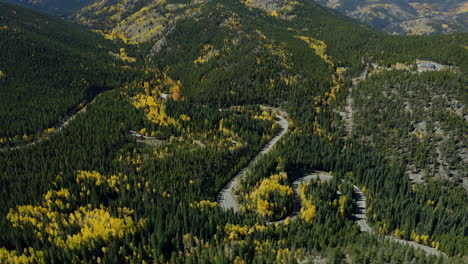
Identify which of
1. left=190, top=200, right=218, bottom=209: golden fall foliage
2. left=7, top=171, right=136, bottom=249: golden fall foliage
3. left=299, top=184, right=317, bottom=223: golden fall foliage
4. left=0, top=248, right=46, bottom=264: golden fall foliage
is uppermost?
left=299, top=184, right=317, bottom=223: golden fall foliage

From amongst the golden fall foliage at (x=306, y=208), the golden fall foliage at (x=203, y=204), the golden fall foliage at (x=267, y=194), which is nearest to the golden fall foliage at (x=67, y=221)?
the golden fall foliage at (x=203, y=204)

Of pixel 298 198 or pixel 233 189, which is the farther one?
pixel 233 189

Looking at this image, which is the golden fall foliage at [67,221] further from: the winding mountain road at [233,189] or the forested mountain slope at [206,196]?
the winding mountain road at [233,189]

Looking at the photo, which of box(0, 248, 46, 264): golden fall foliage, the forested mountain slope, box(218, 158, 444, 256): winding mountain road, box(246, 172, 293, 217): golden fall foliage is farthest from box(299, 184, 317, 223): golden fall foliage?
box(0, 248, 46, 264): golden fall foliage

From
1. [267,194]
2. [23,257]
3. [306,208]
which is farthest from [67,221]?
[306,208]

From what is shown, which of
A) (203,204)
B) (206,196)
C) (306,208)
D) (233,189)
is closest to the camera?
(203,204)

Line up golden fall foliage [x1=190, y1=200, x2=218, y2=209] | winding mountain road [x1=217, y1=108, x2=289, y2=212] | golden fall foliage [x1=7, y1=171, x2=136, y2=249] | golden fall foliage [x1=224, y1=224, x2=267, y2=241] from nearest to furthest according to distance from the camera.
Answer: golden fall foliage [x1=7, y1=171, x2=136, y2=249], golden fall foliage [x1=224, y1=224, x2=267, y2=241], golden fall foliage [x1=190, y1=200, x2=218, y2=209], winding mountain road [x1=217, y1=108, x2=289, y2=212]

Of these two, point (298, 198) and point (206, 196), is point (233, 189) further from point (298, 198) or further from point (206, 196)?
point (298, 198)

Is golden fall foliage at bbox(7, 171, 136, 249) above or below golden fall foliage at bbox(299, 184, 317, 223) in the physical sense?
below

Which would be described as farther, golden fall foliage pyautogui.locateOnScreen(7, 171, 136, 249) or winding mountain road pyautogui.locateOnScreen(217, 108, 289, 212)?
winding mountain road pyautogui.locateOnScreen(217, 108, 289, 212)

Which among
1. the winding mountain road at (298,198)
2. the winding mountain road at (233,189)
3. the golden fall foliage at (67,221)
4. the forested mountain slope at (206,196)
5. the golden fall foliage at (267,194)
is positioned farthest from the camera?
the winding mountain road at (233,189)

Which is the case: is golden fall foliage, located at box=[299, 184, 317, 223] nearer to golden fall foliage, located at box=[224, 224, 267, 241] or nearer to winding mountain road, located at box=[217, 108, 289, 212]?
golden fall foliage, located at box=[224, 224, 267, 241]

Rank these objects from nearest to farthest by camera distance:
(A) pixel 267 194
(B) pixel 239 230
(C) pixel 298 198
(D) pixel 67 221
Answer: (B) pixel 239 230 → (D) pixel 67 221 → (A) pixel 267 194 → (C) pixel 298 198
